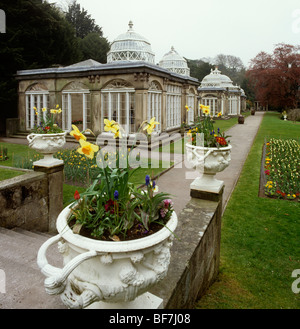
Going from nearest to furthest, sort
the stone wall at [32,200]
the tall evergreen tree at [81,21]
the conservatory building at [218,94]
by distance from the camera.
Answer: the stone wall at [32,200] < the conservatory building at [218,94] < the tall evergreen tree at [81,21]

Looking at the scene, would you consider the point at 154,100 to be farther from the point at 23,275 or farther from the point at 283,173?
the point at 23,275

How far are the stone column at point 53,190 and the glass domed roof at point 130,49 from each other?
12087 mm

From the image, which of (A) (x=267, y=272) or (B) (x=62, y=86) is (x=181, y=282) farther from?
(B) (x=62, y=86)

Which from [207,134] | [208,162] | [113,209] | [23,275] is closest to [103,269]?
[113,209]

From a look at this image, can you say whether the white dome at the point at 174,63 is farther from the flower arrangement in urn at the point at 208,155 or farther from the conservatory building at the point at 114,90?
Result: the flower arrangement in urn at the point at 208,155

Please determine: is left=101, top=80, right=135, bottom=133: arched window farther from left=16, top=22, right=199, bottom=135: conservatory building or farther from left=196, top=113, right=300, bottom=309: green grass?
left=196, top=113, right=300, bottom=309: green grass

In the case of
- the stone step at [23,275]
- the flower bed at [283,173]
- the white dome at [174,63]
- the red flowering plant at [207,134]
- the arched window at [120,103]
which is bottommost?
the stone step at [23,275]

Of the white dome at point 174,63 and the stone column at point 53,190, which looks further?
the white dome at point 174,63

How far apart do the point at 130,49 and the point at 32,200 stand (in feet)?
43.6

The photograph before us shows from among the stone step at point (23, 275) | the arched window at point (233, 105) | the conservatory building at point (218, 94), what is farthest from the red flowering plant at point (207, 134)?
the arched window at point (233, 105)

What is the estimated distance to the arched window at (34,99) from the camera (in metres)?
16.2

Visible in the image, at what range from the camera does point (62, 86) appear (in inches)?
612

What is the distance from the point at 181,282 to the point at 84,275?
103 cm
